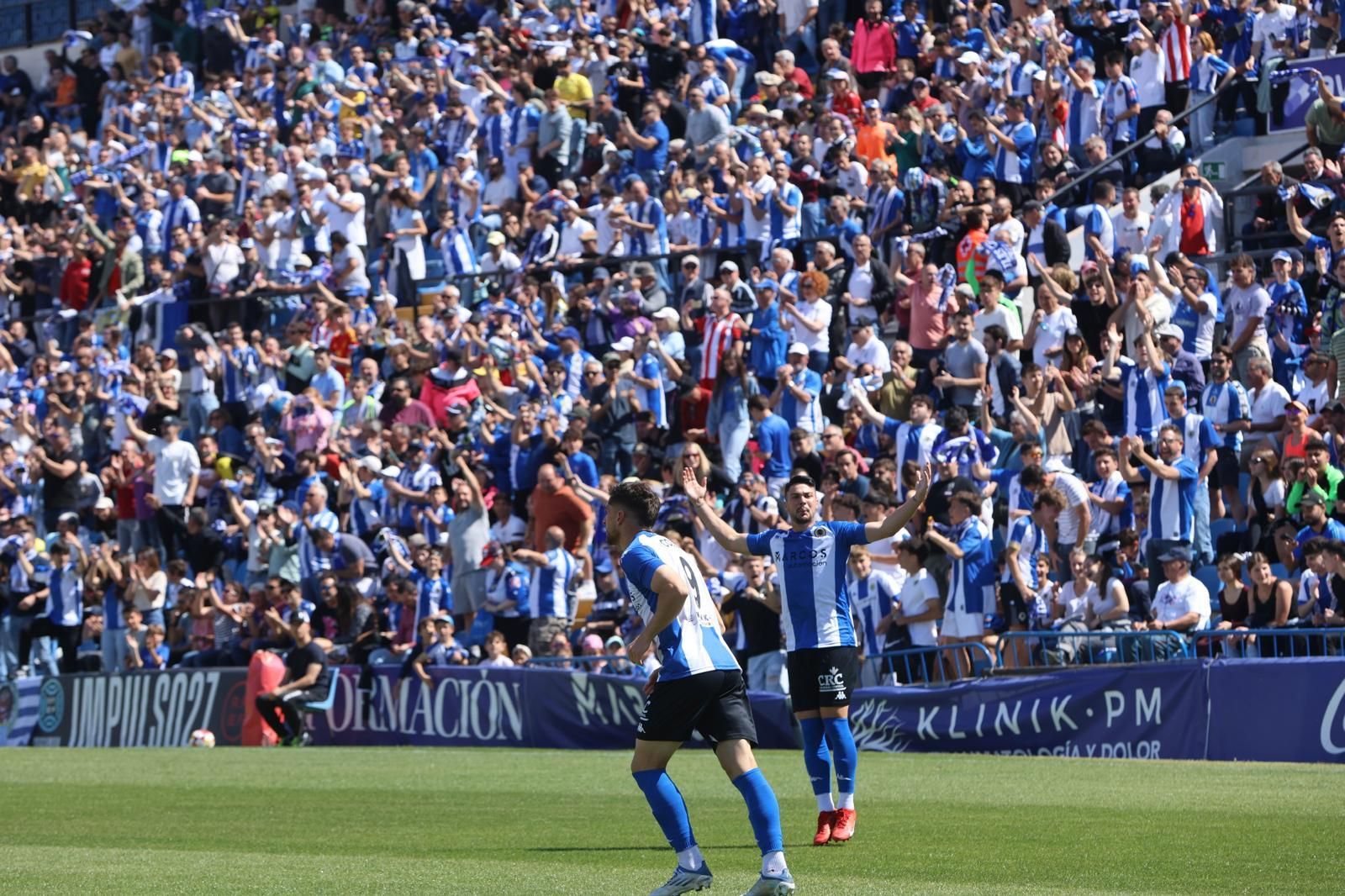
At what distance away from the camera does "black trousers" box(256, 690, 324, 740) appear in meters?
23.6

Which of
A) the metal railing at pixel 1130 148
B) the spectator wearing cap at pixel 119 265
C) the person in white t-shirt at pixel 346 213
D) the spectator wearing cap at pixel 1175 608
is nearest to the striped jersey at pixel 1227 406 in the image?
the spectator wearing cap at pixel 1175 608

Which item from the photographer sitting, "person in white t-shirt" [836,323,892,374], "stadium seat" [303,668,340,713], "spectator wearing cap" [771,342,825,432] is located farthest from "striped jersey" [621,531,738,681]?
"stadium seat" [303,668,340,713]

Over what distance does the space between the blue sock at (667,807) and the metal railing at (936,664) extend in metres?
9.69

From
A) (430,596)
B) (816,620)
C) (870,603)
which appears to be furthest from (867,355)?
(816,620)

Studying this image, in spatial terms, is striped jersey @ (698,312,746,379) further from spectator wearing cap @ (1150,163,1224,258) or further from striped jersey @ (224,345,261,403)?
striped jersey @ (224,345,261,403)

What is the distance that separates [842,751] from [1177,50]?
1415 centimetres

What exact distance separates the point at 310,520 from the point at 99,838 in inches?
506

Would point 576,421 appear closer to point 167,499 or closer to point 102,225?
point 167,499

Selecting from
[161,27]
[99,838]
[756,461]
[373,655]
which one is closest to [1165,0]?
[756,461]

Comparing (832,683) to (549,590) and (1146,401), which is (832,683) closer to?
(1146,401)

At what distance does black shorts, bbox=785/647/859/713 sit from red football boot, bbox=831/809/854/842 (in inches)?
24.8

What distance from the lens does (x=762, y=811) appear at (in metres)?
9.24

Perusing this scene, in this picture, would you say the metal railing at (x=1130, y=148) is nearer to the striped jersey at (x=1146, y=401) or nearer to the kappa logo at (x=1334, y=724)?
the striped jersey at (x=1146, y=401)

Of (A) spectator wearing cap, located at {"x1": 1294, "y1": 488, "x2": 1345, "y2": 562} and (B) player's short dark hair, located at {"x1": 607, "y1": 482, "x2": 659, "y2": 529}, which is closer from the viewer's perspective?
(B) player's short dark hair, located at {"x1": 607, "y1": 482, "x2": 659, "y2": 529}
